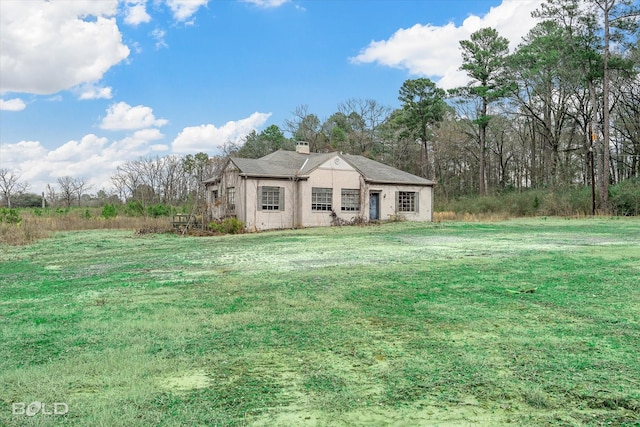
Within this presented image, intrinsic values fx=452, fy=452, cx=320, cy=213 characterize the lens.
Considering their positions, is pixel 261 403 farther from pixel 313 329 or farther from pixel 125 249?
pixel 125 249

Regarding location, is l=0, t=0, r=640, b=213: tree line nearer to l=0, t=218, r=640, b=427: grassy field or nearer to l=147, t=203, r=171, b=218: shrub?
l=147, t=203, r=171, b=218: shrub

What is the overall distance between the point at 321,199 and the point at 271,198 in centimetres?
232

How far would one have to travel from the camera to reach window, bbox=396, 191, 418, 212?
22.7 metres

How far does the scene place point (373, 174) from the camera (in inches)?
878

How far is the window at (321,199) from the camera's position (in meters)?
20.3

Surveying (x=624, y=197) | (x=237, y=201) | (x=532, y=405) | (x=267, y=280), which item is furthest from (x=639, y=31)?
(x=532, y=405)

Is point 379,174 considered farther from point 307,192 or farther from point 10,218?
point 10,218

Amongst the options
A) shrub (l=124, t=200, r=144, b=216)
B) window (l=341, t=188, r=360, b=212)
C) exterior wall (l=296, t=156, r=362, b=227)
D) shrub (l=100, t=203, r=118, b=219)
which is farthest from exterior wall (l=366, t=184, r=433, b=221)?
shrub (l=100, t=203, r=118, b=219)

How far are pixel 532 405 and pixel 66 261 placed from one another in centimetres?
909

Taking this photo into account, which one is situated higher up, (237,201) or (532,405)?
(237,201)

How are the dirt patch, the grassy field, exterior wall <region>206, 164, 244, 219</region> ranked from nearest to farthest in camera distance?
the grassy field → the dirt patch → exterior wall <region>206, 164, 244, 219</region>

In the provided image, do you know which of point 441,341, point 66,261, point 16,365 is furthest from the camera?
point 66,261

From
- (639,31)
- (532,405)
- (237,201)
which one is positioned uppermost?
(639,31)

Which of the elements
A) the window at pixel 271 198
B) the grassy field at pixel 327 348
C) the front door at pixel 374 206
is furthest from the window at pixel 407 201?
the grassy field at pixel 327 348
